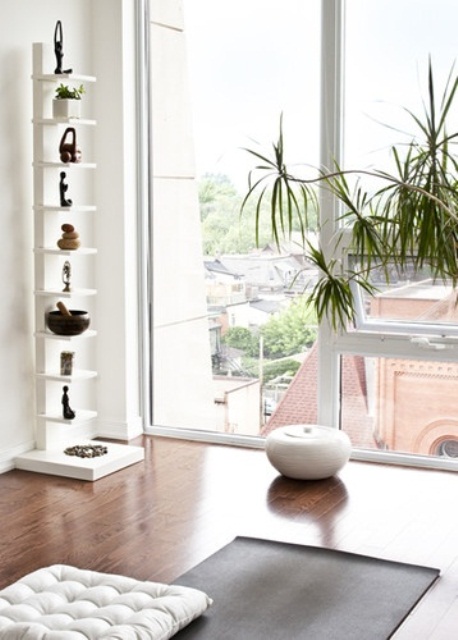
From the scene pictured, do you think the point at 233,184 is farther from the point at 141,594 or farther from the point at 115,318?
the point at 141,594

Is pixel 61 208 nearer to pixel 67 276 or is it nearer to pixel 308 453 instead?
pixel 67 276

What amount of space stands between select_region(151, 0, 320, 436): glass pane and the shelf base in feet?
1.95

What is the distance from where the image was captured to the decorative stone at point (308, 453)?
16.0ft

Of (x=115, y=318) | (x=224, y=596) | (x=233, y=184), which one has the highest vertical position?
(x=233, y=184)

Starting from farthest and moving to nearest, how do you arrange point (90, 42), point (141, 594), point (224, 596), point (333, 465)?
point (90, 42)
point (333, 465)
point (224, 596)
point (141, 594)

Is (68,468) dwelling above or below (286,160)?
below

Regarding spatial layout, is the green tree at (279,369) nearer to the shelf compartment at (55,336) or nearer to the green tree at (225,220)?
the green tree at (225,220)

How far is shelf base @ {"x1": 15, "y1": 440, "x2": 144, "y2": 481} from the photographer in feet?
16.8

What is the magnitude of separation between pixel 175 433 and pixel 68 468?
868mm

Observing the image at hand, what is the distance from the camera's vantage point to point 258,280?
560 cm

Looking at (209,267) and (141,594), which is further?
(209,267)

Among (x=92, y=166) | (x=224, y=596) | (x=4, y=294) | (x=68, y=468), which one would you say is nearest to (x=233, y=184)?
(x=92, y=166)

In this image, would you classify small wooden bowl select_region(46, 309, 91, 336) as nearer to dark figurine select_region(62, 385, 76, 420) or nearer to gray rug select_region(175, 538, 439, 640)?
dark figurine select_region(62, 385, 76, 420)

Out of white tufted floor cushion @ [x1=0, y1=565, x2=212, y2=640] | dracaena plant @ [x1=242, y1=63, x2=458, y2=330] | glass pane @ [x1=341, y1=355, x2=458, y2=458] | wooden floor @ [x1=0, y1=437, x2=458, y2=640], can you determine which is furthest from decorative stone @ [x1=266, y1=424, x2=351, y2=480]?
white tufted floor cushion @ [x1=0, y1=565, x2=212, y2=640]
